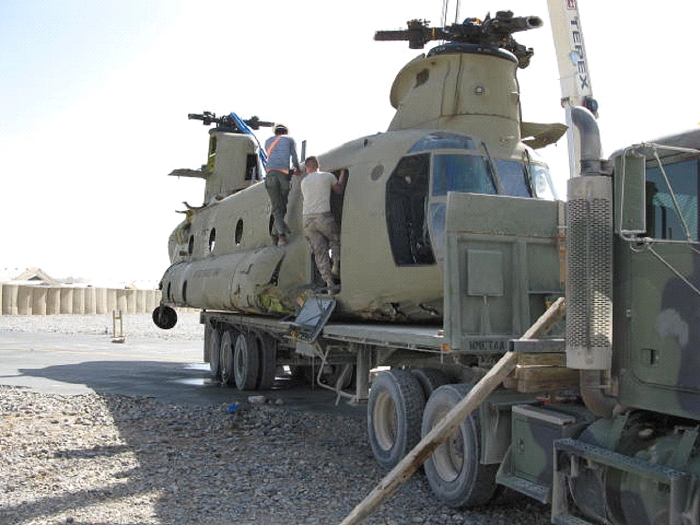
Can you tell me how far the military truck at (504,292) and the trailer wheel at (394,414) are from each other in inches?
0.8

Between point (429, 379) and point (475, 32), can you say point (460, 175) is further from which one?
point (429, 379)

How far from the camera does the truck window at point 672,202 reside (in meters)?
4.04

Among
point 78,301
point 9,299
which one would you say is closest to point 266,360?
point 9,299

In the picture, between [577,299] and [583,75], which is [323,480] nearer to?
[577,299]

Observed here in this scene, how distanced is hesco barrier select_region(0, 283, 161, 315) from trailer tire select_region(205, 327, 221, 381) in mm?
24628

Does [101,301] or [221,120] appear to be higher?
[221,120]

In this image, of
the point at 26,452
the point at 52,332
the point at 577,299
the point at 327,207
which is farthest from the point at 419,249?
the point at 52,332

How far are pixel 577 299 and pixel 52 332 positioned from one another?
86.7 ft

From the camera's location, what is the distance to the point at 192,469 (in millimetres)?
7180

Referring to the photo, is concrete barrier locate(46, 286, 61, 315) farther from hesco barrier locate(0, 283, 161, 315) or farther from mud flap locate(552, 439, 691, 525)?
mud flap locate(552, 439, 691, 525)

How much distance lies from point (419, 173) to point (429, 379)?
2.56 meters

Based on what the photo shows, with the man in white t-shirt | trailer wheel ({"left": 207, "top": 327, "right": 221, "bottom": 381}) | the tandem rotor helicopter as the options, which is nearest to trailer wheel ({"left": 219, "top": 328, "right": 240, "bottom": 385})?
trailer wheel ({"left": 207, "top": 327, "right": 221, "bottom": 381})

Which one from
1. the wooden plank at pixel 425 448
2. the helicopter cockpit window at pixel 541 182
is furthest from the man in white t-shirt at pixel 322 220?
the wooden plank at pixel 425 448

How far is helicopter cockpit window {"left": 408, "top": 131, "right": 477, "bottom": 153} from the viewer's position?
8344 mm
